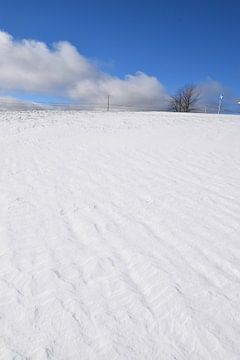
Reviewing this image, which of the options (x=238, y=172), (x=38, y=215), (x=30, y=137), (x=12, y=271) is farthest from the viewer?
(x=30, y=137)

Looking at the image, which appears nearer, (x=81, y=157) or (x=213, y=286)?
(x=213, y=286)

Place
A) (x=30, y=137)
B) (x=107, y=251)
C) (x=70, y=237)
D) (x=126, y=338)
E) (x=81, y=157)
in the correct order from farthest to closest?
1. (x=30, y=137)
2. (x=81, y=157)
3. (x=70, y=237)
4. (x=107, y=251)
5. (x=126, y=338)

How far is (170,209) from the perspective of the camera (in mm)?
6684

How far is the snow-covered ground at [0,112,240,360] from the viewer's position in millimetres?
3291

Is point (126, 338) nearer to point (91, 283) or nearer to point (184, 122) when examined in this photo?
point (91, 283)

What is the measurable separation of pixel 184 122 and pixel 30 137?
Result: 1101cm

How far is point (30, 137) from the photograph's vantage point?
1519cm

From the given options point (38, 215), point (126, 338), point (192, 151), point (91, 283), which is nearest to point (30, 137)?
point (192, 151)

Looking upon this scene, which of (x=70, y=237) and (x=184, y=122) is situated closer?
(x=70, y=237)

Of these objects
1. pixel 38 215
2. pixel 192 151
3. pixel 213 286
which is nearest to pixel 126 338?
pixel 213 286

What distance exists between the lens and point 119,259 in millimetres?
4789

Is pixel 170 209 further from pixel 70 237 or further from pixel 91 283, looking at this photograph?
pixel 91 283

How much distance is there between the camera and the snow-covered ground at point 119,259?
329cm

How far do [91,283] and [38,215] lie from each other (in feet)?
8.43
